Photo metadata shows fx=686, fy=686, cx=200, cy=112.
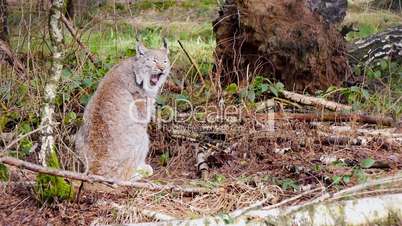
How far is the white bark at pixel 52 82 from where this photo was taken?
415cm

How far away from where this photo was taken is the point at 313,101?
588 centimetres

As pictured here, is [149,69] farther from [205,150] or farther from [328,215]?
[328,215]

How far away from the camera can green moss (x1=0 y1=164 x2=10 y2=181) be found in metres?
4.08

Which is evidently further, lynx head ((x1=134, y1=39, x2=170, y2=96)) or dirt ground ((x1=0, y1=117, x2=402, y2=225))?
lynx head ((x1=134, y1=39, x2=170, y2=96))

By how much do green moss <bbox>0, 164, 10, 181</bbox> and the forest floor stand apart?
0.05 meters

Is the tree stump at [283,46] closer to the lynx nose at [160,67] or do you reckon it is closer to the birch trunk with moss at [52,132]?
the lynx nose at [160,67]

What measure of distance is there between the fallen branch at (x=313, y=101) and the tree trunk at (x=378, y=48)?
144 cm

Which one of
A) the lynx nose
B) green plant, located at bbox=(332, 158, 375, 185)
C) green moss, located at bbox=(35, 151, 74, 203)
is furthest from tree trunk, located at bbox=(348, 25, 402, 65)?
green moss, located at bbox=(35, 151, 74, 203)

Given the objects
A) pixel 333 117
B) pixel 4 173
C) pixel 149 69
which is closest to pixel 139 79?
pixel 149 69

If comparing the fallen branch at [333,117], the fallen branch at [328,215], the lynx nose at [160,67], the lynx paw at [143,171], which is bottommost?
the lynx paw at [143,171]

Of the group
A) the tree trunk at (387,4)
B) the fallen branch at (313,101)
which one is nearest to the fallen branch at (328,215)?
the fallen branch at (313,101)

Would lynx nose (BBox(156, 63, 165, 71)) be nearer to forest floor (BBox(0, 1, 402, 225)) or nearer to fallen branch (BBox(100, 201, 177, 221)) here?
forest floor (BBox(0, 1, 402, 225))

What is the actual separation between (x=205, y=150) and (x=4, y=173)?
5.06 feet

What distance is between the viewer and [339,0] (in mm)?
8812
